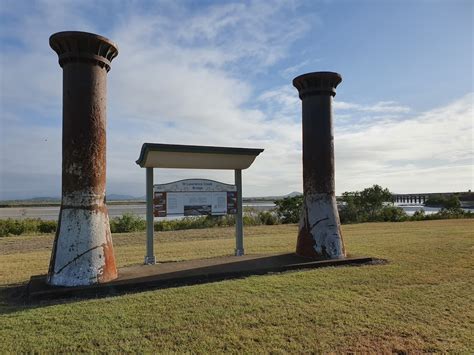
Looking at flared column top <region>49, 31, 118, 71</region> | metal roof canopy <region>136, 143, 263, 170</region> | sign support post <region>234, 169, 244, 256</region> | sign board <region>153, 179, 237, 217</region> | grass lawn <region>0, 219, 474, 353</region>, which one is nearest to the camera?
grass lawn <region>0, 219, 474, 353</region>

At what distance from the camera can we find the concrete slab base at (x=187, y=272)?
5.47 metres

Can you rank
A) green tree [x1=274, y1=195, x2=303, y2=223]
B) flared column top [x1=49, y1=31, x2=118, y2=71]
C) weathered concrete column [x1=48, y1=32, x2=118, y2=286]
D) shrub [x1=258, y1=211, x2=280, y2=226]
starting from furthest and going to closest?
green tree [x1=274, y1=195, x2=303, y2=223] → shrub [x1=258, y1=211, x2=280, y2=226] → flared column top [x1=49, y1=31, x2=118, y2=71] → weathered concrete column [x1=48, y1=32, x2=118, y2=286]

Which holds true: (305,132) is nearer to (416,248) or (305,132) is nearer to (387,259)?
(387,259)

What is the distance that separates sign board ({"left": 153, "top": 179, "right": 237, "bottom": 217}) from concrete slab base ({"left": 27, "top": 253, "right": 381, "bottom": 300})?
1.23 metres

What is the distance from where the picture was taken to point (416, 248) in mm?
9820

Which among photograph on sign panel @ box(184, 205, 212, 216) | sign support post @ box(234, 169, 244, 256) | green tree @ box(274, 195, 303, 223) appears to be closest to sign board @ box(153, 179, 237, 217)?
photograph on sign panel @ box(184, 205, 212, 216)

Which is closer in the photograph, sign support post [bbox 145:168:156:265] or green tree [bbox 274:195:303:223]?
sign support post [bbox 145:168:156:265]

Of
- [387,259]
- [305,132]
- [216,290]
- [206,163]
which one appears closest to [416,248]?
[387,259]

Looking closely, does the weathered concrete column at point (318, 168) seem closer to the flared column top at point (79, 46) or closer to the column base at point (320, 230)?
the column base at point (320, 230)

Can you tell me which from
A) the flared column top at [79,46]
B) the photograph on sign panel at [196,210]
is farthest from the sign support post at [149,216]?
the flared column top at [79,46]

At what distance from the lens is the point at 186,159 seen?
322 inches

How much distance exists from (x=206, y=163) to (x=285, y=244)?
14.9 feet

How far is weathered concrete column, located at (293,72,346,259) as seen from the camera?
795 centimetres

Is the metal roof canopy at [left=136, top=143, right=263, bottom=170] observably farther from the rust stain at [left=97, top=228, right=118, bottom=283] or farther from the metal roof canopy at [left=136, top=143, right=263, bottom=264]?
the rust stain at [left=97, top=228, right=118, bottom=283]
